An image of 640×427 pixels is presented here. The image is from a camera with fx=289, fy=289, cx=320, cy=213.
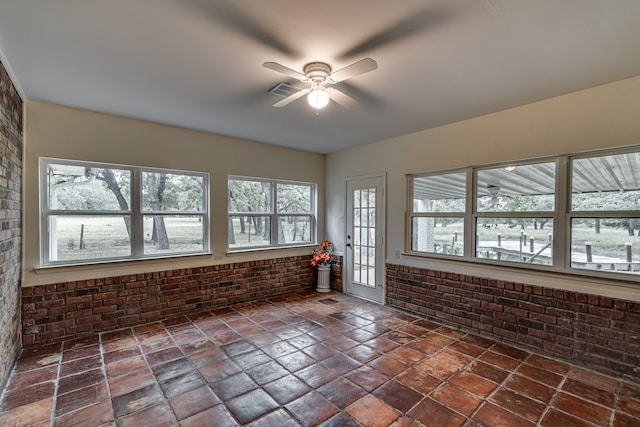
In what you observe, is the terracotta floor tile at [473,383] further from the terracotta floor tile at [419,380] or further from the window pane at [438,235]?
the window pane at [438,235]

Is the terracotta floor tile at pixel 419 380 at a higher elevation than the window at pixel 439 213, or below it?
below

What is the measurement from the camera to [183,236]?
4277 millimetres

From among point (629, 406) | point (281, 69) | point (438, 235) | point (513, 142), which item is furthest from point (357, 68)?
point (629, 406)

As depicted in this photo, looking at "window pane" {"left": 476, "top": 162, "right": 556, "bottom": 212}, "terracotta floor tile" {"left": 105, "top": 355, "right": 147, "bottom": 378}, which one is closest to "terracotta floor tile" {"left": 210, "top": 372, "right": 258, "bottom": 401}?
"terracotta floor tile" {"left": 105, "top": 355, "right": 147, "bottom": 378}

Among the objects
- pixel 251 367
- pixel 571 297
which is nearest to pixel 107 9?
pixel 251 367

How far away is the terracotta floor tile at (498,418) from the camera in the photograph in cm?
202

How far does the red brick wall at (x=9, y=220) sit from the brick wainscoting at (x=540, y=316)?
4.47 m

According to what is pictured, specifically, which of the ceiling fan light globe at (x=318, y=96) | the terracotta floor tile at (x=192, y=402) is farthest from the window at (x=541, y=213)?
the terracotta floor tile at (x=192, y=402)

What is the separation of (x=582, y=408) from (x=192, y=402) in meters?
2.99

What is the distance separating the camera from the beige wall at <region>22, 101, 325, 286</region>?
3184 mm

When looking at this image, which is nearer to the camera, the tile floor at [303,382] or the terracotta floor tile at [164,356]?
the tile floor at [303,382]

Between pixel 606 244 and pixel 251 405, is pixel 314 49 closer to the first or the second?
pixel 251 405

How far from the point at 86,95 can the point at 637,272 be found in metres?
5.62

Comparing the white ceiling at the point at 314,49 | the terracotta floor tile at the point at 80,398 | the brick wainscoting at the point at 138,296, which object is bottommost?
the terracotta floor tile at the point at 80,398
